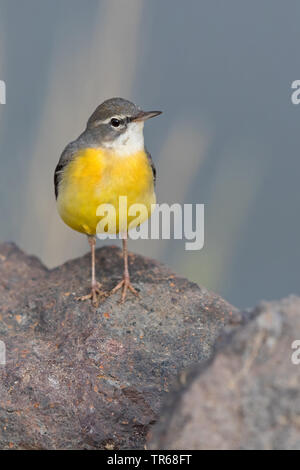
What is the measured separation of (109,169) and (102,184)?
0.11m

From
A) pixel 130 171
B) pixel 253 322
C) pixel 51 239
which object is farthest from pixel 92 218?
pixel 253 322

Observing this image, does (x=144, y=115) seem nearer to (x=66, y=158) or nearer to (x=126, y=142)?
(x=126, y=142)

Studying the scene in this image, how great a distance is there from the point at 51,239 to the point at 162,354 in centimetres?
211

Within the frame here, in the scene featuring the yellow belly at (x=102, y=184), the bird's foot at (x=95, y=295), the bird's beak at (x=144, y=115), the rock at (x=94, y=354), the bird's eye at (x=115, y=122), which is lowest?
the rock at (x=94, y=354)

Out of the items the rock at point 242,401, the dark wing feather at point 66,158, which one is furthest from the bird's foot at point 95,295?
the rock at point 242,401

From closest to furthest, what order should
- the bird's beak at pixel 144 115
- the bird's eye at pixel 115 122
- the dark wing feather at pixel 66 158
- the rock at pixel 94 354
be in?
the rock at pixel 94 354 < the bird's beak at pixel 144 115 < the bird's eye at pixel 115 122 < the dark wing feather at pixel 66 158

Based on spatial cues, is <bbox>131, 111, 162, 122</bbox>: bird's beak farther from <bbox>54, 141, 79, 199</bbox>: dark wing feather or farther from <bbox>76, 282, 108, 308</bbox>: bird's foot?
<bbox>76, 282, 108, 308</bbox>: bird's foot

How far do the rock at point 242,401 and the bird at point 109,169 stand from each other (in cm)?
197

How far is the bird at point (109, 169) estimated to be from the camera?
14.5 feet

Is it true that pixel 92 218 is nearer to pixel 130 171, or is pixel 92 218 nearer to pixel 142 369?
pixel 130 171

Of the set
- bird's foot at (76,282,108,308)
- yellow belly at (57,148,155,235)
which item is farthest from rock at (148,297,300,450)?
yellow belly at (57,148,155,235)

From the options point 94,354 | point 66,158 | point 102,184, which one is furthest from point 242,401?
point 66,158

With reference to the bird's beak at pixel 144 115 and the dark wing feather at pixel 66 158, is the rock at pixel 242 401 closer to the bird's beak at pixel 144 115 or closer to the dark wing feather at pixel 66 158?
the bird's beak at pixel 144 115

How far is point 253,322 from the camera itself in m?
2.40
